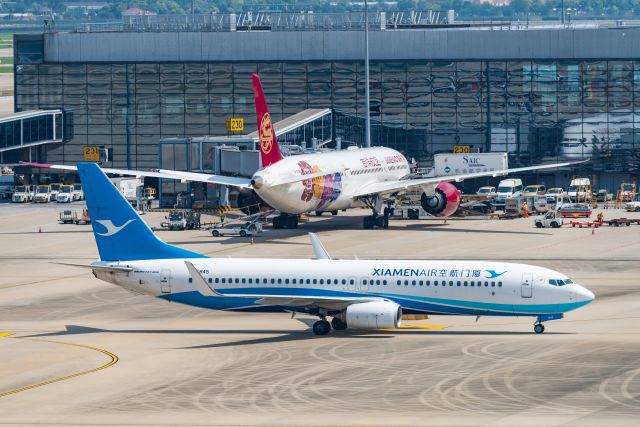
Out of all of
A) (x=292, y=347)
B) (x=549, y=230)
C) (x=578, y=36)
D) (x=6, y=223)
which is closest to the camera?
(x=292, y=347)

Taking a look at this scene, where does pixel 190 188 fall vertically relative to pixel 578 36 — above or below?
below

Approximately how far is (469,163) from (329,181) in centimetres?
2522

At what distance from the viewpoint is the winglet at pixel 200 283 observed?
64.9m

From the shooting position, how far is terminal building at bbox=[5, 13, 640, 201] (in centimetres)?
15550

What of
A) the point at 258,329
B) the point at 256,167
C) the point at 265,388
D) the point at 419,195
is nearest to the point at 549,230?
the point at 419,195

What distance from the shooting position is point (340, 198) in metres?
118

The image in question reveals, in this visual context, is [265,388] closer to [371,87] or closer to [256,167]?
[256,167]

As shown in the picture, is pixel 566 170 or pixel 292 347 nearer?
pixel 292 347

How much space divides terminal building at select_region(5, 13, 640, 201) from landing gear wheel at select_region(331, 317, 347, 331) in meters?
80.6

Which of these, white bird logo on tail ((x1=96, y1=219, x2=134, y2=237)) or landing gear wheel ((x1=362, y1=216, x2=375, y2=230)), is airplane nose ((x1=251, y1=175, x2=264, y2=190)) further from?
white bird logo on tail ((x1=96, y1=219, x2=134, y2=237))

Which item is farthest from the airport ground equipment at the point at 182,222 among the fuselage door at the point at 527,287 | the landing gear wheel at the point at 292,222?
the fuselage door at the point at 527,287

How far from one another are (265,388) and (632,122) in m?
107

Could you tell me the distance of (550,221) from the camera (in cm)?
11706

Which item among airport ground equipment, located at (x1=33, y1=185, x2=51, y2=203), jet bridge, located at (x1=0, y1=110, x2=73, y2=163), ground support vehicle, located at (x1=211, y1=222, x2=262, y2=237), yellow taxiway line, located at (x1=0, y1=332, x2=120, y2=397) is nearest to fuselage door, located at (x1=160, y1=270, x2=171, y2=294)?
yellow taxiway line, located at (x1=0, y1=332, x2=120, y2=397)
